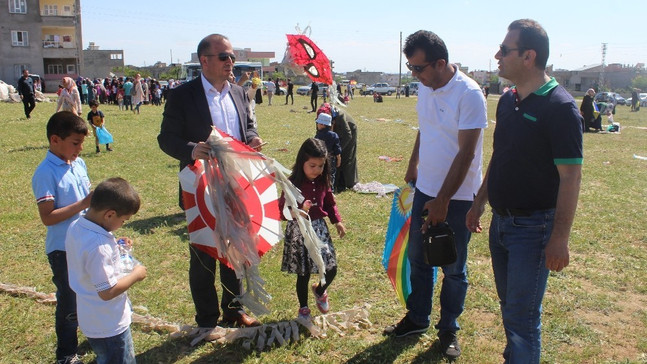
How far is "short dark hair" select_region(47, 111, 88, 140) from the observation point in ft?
9.33

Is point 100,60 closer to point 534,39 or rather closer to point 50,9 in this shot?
point 50,9

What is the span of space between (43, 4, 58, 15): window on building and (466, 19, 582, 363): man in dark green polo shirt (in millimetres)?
52907

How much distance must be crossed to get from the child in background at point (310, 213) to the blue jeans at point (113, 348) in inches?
53.4

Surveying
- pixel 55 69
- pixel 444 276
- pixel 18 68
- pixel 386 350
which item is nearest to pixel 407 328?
pixel 386 350

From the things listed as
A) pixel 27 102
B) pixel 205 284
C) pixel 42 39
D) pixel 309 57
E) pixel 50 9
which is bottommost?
pixel 205 284

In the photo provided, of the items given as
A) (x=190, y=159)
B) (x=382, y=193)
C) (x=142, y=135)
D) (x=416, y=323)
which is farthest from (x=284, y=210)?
(x=142, y=135)

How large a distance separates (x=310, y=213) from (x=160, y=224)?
10.8 ft

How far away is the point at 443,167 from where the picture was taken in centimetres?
324

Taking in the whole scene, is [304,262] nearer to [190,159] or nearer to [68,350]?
[190,159]

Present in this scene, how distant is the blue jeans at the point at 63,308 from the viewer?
9.57 feet

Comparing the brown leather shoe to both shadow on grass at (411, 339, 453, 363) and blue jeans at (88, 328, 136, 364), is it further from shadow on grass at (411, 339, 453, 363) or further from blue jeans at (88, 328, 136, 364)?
blue jeans at (88, 328, 136, 364)

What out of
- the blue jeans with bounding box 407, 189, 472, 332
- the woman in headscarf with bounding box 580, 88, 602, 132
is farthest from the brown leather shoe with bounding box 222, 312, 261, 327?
the woman in headscarf with bounding box 580, 88, 602, 132

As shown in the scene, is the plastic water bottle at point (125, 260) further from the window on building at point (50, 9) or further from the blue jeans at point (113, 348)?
the window on building at point (50, 9)

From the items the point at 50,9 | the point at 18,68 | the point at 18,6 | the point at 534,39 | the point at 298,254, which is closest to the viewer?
the point at 534,39
